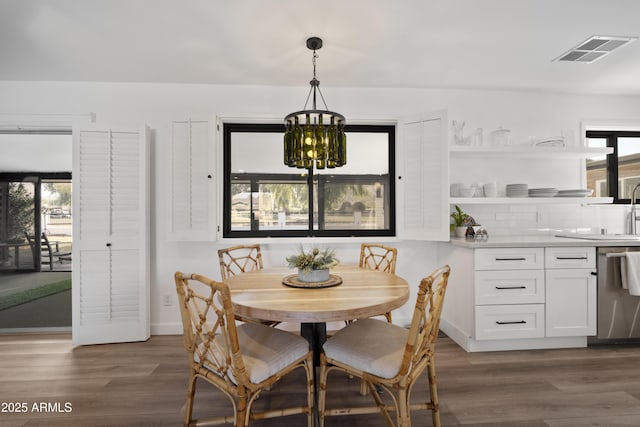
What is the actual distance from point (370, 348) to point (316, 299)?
365 millimetres

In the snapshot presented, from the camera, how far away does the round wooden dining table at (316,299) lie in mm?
1320

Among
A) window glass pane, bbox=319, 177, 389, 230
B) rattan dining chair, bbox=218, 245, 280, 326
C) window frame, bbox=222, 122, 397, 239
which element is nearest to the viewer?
rattan dining chair, bbox=218, 245, 280, 326

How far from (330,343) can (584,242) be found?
2382 millimetres

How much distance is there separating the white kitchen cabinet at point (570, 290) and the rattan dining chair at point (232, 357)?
222 centimetres

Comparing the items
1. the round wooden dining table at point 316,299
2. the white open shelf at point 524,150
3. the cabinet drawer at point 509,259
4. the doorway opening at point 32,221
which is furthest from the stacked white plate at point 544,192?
the doorway opening at point 32,221

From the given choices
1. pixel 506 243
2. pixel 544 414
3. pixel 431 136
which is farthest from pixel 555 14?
pixel 544 414

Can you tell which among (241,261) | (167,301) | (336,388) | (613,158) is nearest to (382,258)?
(336,388)

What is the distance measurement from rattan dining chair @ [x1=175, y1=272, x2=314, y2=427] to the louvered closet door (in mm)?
1625

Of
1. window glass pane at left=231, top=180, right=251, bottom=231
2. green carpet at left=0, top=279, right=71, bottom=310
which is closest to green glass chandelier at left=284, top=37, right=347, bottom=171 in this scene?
window glass pane at left=231, top=180, right=251, bottom=231

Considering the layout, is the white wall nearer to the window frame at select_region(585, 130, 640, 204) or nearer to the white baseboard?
the window frame at select_region(585, 130, 640, 204)

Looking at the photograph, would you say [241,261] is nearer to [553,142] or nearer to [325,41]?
[325,41]

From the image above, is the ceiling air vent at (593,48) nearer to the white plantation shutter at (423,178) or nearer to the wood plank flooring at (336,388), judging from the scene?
the white plantation shutter at (423,178)

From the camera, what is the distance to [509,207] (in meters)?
3.10

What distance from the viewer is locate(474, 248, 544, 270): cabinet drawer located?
2.43 meters
